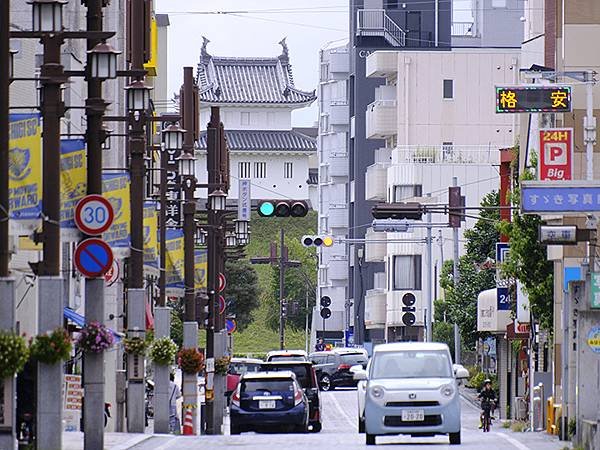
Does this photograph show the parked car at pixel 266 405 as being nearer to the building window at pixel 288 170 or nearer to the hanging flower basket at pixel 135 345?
the hanging flower basket at pixel 135 345

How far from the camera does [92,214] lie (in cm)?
2558

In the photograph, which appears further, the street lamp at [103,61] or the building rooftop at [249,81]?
the building rooftop at [249,81]

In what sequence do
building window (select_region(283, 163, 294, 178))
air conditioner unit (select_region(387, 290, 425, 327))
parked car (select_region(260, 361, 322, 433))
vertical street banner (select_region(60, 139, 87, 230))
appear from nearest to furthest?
1. vertical street banner (select_region(60, 139, 87, 230))
2. parked car (select_region(260, 361, 322, 433))
3. air conditioner unit (select_region(387, 290, 425, 327))
4. building window (select_region(283, 163, 294, 178))

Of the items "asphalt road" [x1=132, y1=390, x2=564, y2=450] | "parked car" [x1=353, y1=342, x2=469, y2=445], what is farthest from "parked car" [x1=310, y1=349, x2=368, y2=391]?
"parked car" [x1=353, y1=342, x2=469, y2=445]

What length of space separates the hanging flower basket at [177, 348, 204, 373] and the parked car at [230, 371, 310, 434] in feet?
15.1

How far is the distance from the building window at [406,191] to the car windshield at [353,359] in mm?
14252

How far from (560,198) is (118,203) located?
25.1ft

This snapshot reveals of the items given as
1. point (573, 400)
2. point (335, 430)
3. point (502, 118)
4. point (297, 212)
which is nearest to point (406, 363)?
point (573, 400)

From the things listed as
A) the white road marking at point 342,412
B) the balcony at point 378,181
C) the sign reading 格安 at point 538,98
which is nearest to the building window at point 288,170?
the balcony at point 378,181

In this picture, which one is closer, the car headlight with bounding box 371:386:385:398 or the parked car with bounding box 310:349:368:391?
the car headlight with bounding box 371:386:385:398

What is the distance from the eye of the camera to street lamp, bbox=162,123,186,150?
36.6 meters

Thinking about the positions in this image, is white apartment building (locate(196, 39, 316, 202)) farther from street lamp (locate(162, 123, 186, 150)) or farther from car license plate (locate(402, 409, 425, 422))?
car license plate (locate(402, 409, 425, 422))

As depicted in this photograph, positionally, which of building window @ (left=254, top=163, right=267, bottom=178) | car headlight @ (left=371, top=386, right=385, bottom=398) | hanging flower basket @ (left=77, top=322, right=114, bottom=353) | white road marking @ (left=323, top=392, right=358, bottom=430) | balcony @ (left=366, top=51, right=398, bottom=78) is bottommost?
white road marking @ (left=323, top=392, right=358, bottom=430)

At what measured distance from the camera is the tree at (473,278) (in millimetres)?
65500
